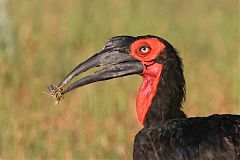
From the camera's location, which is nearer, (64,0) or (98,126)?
(98,126)

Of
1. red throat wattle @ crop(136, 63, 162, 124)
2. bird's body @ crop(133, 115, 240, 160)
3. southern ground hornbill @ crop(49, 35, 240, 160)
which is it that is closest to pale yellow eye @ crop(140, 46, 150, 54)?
southern ground hornbill @ crop(49, 35, 240, 160)

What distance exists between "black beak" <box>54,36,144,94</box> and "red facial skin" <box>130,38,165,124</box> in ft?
0.17

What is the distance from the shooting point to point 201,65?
12.5 meters

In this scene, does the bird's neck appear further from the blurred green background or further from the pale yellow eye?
the blurred green background

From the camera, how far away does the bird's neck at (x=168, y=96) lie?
7129mm

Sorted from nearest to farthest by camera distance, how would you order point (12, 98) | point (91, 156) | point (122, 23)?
1. point (91, 156)
2. point (12, 98)
3. point (122, 23)

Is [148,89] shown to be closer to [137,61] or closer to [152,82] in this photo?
[152,82]

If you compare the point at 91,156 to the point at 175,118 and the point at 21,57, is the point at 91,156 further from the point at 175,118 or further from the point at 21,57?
the point at 21,57

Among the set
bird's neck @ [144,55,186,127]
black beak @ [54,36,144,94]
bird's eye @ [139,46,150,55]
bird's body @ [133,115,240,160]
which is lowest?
bird's body @ [133,115,240,160]

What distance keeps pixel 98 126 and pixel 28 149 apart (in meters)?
1.02

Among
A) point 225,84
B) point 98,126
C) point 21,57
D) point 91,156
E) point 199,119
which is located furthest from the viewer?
point 21,57

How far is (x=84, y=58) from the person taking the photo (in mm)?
12844

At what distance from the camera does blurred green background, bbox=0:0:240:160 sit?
9359mm

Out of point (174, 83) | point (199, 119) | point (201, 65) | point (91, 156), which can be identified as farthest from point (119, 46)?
point (201, 65)
